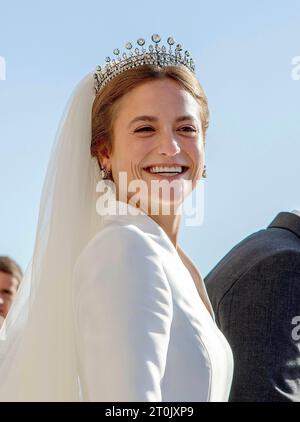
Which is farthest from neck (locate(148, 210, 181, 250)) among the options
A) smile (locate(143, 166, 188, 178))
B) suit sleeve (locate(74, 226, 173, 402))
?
suit sleeve (locate(74, 226, 173, 402))

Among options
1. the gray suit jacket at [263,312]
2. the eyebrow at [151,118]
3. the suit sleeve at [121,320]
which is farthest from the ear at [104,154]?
the gray suit jacket at [263,312]

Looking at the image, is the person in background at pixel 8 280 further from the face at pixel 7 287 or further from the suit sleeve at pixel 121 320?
Answer: the suit sleeve at pixel 121 320

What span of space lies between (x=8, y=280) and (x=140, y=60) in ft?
10.5

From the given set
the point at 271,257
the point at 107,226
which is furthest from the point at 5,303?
the point at 107,226

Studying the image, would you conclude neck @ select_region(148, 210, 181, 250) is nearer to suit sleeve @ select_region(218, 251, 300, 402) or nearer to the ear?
the ear

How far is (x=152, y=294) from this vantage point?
2.98 metres

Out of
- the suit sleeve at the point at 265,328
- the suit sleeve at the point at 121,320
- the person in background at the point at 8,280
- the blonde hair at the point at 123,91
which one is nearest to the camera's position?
the suit sleeve at the point at 121,320

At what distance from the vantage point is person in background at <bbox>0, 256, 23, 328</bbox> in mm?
6512

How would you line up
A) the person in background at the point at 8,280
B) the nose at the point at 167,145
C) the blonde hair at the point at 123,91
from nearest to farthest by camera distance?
1. the nose at the point at 167,145
2. the blonde hair at the point at 123,91
3. the person in background at the point at 8,280

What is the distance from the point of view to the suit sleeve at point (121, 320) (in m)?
2.84

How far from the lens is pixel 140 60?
3.66m

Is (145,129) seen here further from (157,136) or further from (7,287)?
(7,287)

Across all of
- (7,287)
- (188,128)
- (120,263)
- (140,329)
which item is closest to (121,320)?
(140,329)

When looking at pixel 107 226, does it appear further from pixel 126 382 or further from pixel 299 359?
pixel 299 359
